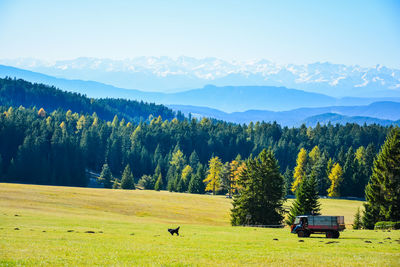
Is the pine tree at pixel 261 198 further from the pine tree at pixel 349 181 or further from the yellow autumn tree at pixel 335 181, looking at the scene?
the pine tree at pixel 349 181

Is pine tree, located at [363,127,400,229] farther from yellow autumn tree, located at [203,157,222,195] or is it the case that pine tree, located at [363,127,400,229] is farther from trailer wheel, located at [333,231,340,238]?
yellow autumn tree, located at [203,157,222,195]

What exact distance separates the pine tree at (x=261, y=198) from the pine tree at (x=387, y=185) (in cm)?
1244

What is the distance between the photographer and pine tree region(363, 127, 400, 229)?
51.0m

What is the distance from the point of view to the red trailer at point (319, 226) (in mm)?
35938

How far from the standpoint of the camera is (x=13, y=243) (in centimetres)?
2706

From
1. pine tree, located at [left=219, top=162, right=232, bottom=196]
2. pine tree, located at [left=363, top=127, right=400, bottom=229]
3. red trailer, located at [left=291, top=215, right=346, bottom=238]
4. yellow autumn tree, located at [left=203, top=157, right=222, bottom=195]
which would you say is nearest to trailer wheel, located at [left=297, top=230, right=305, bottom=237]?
red trailer, located at [left=291, top=215, right=346, bottom=238]

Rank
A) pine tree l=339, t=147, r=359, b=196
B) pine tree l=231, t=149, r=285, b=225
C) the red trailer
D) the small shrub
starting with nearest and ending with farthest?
1. the red trailer
2. the small shrub
3. pine tree l=231, t=149, r=285, b=225
4. pine tree l=339, t=147, r=359, b=196

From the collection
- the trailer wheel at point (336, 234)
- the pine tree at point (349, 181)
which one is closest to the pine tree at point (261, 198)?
the trailer wheel at point (336, 234)

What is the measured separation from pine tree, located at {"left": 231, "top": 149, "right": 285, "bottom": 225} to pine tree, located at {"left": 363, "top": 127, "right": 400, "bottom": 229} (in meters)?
12.4

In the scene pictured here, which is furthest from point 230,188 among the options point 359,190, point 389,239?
point 389,239

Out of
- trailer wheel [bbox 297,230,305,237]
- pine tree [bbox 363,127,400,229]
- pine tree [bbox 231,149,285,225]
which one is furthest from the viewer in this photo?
pine tree [bbox 231,149,285,225]

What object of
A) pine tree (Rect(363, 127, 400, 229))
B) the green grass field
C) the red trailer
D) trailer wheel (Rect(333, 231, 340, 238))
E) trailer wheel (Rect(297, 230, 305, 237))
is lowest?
the green grass field

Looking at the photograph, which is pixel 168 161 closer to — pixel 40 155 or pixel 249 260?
pixel 40 155

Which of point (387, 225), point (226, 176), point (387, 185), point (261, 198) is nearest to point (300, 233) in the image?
point (387, 225)
